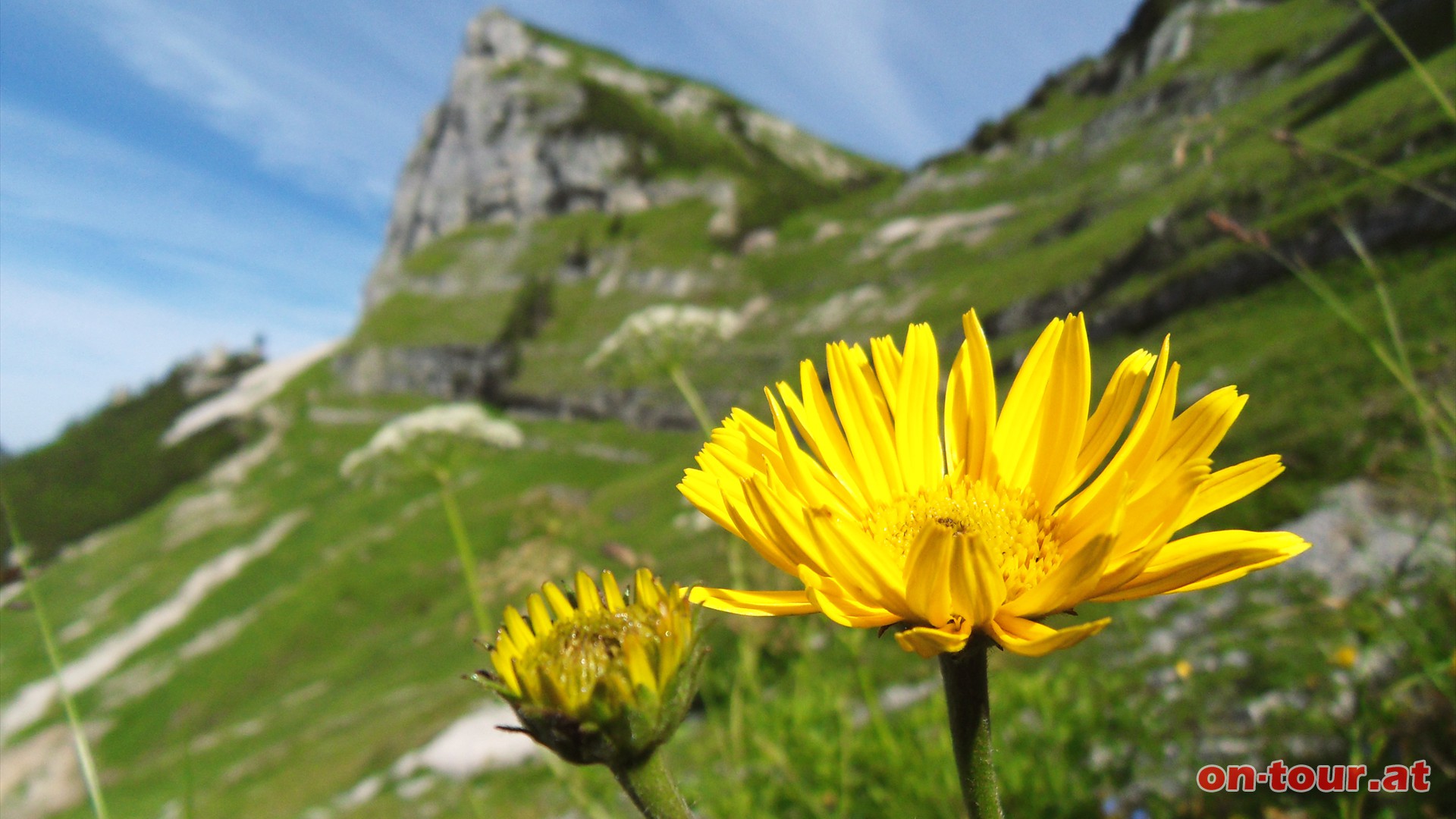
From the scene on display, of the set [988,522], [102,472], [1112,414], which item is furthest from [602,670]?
[102,472]

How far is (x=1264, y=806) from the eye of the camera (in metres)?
2.42

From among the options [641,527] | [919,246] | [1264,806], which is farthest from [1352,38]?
[1264,806]

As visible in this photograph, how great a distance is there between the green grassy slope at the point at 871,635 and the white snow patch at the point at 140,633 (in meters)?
1.12

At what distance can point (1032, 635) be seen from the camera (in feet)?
2.96

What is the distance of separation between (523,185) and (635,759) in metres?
119

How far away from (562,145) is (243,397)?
5611 cm

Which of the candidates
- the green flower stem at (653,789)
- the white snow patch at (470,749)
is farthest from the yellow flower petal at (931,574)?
the white snow patch at (470,749)

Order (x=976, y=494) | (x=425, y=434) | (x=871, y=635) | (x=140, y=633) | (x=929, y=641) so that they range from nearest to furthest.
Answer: (x=929, y=641)
(x=976, y=494)
(x=425, y=434)
(x=871, y=635)
(x=140, y=633)

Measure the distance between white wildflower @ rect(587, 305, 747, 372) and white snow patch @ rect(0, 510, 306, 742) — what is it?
48.5 meters

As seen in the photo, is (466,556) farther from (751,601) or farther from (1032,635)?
(1032,635)

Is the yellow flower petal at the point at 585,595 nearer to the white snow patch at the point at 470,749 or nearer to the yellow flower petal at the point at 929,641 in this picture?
the yellow flower petal at the point at 929,641

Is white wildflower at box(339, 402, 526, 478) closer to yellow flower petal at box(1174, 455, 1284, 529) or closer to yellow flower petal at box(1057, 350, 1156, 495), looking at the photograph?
yellow flower petal at box(1057, 350, 1156, 495)

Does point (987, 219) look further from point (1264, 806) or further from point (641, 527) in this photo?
point (1264, 806)

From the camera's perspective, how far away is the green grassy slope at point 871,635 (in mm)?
3207
